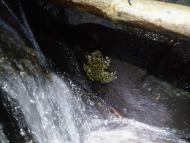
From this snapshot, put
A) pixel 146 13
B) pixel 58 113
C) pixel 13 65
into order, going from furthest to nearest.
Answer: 1. pixel 58 113
2. pixel 13 65
3. pixel 146 13

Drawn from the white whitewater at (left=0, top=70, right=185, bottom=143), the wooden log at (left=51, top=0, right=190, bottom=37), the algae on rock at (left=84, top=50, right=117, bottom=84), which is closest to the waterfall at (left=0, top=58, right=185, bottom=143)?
the white whitewater at (left=0, top=70, right=185, bottom=143)

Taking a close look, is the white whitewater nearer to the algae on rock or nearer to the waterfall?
the waterfall

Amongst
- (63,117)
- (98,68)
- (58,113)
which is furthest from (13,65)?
(98,68)

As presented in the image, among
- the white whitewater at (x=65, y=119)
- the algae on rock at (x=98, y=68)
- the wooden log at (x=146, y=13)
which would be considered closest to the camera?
the wooden log at (x=146, y=13)

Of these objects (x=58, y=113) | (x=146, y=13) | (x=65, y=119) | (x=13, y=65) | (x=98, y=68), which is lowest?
(x=65, y=119)

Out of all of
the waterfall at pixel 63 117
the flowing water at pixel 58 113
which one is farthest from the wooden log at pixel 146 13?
the waterfall at pixel 63 117

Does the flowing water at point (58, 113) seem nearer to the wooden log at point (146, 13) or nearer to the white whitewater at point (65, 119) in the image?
the white whitewater at point (65, 119)

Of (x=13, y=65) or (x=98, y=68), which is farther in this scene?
(x=98, y=68)

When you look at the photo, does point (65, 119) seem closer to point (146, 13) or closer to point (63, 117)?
point (63, 117)
